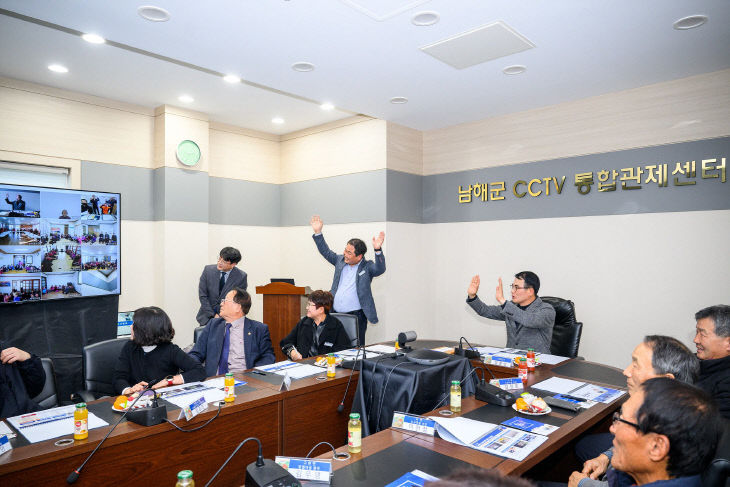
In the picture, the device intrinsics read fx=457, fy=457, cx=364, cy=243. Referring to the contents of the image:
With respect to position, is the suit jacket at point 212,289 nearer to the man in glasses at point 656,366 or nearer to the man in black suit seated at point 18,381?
the man in black suit seated at point 18,381

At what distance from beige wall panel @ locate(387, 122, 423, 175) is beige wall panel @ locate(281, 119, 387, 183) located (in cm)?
11

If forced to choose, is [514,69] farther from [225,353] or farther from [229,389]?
[229,389]

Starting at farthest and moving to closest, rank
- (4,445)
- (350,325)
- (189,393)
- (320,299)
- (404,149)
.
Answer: (404,149)
(350,325)
(320,299)
(189,393)
(4,445)

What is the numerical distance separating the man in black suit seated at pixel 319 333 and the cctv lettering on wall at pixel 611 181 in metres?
2.72

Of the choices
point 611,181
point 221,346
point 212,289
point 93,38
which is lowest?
point 221,346

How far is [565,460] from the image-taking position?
8.96 feet

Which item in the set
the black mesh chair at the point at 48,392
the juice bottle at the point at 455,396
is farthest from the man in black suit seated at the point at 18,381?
the juice bottle at the point at 455,396

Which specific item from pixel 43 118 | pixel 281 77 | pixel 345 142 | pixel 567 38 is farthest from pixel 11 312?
pixel 567 38

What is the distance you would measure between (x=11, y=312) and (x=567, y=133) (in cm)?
533

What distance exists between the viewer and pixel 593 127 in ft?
15.3

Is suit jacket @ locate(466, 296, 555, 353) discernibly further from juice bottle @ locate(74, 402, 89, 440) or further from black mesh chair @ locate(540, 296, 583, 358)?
juice bottle @ locate(74, 402, 89, 440)

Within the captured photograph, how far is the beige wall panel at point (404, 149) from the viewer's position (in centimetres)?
555

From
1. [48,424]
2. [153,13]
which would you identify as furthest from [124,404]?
[153,13]

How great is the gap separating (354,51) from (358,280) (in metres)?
2.23
